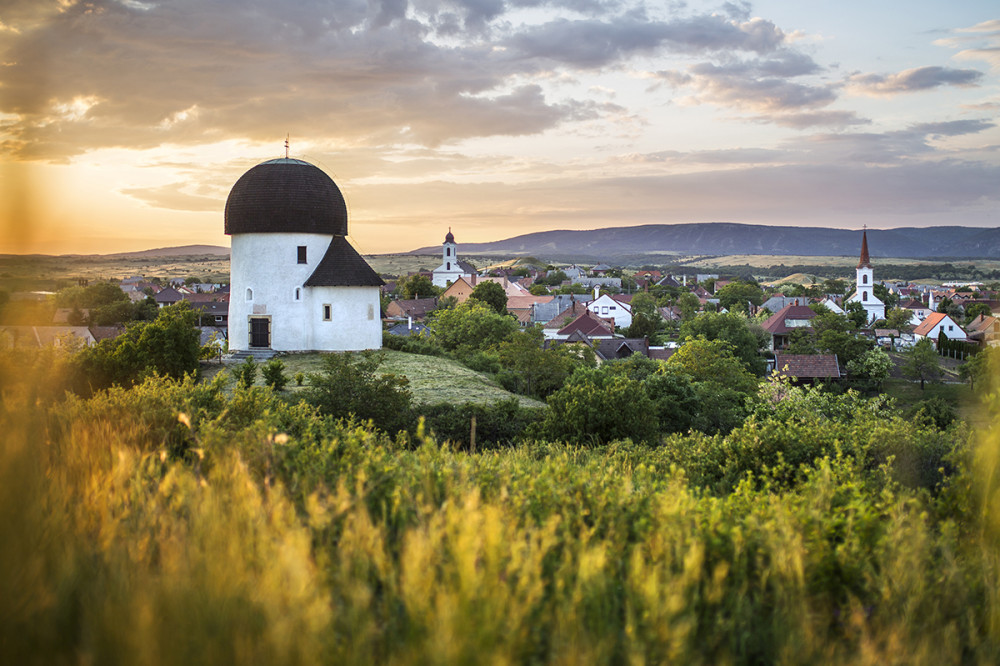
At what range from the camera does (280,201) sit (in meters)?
32.0

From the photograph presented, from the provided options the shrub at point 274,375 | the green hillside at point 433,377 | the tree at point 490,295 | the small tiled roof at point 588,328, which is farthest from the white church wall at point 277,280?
the small tiled roof at point 588,328

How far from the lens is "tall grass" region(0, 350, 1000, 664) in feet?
9.23

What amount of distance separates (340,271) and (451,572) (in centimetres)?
3033

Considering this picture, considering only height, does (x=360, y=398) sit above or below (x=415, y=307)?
above

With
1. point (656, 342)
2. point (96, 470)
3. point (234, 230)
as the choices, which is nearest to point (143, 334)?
point (234, 230)

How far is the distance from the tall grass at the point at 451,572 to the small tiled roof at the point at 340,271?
27.0 metres

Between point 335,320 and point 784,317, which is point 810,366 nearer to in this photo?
point 784,317

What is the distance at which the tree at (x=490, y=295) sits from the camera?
67162 mm

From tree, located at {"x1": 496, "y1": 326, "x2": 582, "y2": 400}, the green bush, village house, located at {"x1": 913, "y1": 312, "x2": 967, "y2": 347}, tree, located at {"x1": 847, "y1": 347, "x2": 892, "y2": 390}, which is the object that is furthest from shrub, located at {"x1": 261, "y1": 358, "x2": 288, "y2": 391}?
village house, located at {"x1": 913, "y1": 312, "x2": 967, "y2": 347}

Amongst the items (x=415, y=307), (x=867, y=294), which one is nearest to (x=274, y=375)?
(x=415, y=307)

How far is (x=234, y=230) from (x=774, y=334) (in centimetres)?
6191

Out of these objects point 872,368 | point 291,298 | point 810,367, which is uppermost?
point 291,298

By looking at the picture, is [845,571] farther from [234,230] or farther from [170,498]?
[234,230]

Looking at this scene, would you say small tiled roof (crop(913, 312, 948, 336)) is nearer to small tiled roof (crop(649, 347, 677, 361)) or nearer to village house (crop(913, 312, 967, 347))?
village house (crop(913, 312, 967, 347))
